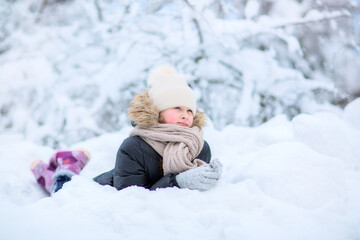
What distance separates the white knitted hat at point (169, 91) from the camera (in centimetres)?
128

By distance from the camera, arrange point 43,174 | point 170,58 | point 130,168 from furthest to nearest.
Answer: point 170,58
point 43,174
point 130,168

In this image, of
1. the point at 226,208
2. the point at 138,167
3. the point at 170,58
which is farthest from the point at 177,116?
the point at 170,58

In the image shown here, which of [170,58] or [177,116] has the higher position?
[177,116]

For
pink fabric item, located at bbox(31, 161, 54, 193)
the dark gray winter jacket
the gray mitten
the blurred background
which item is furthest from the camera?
the blurred background

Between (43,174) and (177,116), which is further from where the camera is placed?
(43,174)

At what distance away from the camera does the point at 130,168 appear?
1.15 m

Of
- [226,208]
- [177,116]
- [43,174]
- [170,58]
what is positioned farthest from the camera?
[170,58]

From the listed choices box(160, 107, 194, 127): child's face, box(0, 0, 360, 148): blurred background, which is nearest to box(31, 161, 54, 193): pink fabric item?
box(160, 107, 194, 127): child's face

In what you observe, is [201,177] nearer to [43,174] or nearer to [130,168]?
[130,168]

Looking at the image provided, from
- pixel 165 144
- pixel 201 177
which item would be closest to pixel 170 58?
pixel 165 144

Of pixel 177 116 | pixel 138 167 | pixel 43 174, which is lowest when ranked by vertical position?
pixel 43 174

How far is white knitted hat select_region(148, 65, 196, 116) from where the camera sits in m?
1.28

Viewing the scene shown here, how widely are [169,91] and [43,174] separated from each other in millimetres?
1005

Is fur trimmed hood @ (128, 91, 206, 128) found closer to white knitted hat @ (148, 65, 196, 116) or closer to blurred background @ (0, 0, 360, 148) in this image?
white knitted hat @ (148, 65, 196, 116)
